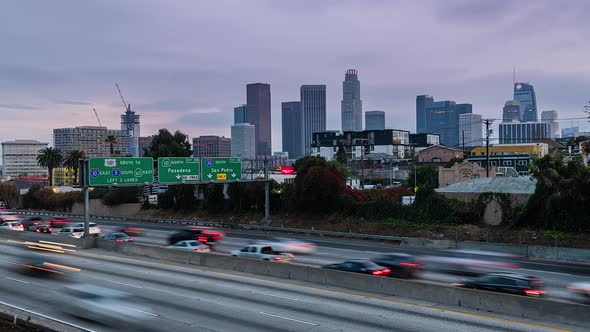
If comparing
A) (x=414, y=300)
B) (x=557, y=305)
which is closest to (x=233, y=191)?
(x=414, y=300)

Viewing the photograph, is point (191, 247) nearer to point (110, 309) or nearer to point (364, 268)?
point (364, 268)

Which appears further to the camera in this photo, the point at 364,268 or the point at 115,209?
the point at 115,209

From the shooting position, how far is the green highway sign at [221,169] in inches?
2112

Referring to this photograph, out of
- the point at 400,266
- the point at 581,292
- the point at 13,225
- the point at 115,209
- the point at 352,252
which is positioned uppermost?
the point at 400,266

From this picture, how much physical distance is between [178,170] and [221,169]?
5.63m

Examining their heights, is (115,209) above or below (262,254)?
below

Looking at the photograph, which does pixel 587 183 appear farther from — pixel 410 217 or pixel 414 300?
pixel 414 300

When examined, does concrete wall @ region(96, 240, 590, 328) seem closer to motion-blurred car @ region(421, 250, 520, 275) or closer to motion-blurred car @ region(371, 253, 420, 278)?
motion-blurred car @ region(371, 253, 420, 278)

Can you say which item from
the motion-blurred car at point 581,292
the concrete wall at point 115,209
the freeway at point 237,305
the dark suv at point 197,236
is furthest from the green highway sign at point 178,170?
the concrete wall at point 115,209

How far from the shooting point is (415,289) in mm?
23688

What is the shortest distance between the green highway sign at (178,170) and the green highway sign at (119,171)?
3.74ft

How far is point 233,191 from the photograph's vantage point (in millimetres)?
72000

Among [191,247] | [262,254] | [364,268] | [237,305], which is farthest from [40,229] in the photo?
[237,305]

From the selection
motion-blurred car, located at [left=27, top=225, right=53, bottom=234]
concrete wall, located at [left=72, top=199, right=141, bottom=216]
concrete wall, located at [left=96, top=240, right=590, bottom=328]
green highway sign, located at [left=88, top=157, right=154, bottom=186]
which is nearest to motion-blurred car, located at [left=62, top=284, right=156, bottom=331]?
concrete wall, located at [left=96, top=240, right=590, bottom=328]
